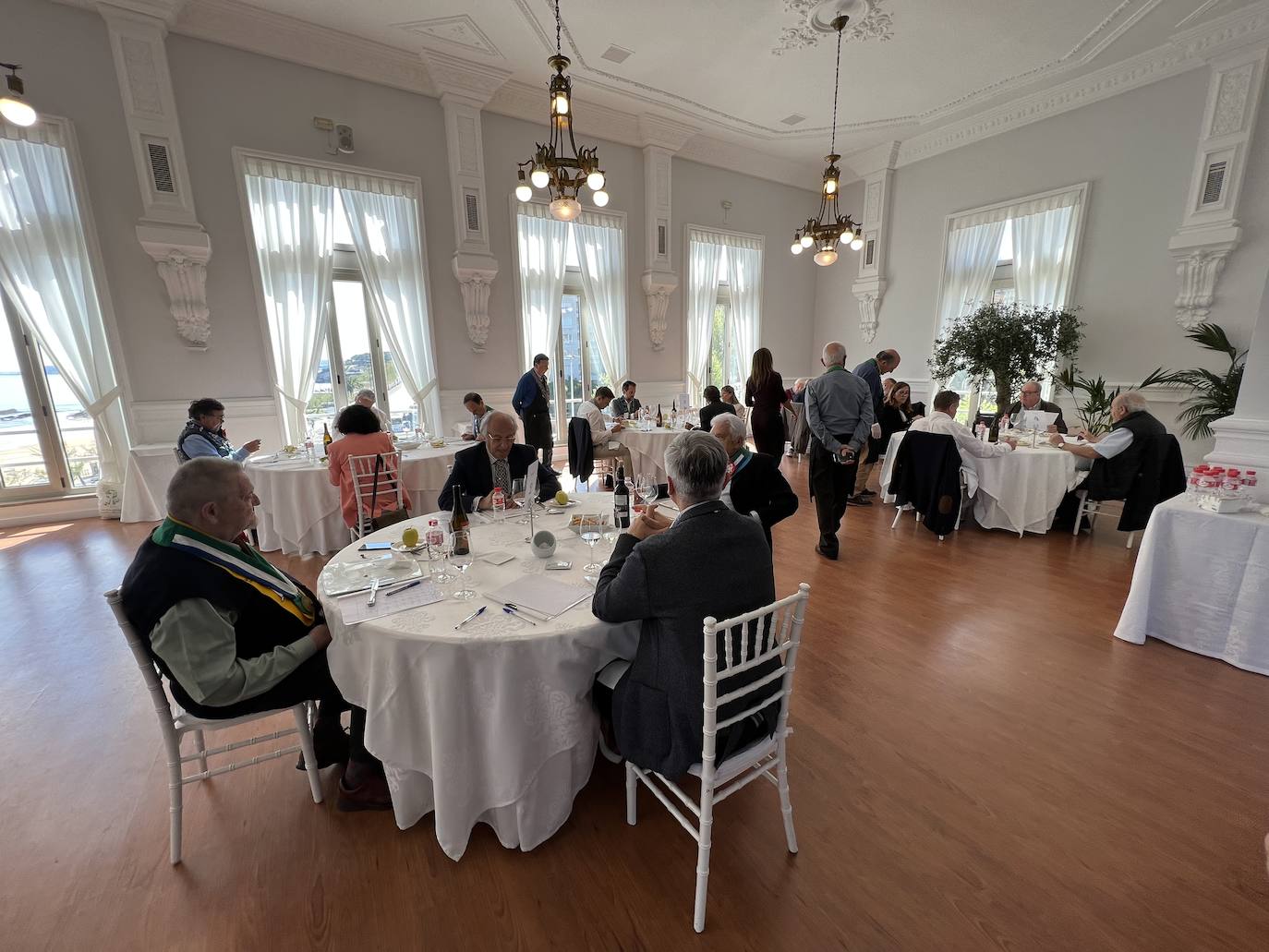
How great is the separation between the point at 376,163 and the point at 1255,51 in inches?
343

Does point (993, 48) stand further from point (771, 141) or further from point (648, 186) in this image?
point (648, 186)

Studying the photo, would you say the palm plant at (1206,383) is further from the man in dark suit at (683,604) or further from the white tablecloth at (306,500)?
the white tablecloth at (306,500)

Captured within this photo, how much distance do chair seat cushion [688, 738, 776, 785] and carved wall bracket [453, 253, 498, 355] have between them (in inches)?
239

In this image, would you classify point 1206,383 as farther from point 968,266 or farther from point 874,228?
point 874,228

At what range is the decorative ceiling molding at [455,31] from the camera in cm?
498

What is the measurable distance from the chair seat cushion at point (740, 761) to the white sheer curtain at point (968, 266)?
747 cm

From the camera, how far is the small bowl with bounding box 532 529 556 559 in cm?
203

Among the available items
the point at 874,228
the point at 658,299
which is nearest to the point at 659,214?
the point at 658,299

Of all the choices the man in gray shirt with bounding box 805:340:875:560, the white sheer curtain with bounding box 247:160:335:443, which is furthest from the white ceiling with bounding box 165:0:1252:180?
the man in gray shirt with bounding box 805:340:875:560

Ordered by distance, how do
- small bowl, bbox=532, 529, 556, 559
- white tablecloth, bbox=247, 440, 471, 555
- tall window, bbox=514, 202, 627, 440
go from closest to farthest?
small bowl, bbox=532, 529, 556, 559, white tablecloth, bbox=247, 440, 471, 555, tall window, bbox=514, 202, 627, 440

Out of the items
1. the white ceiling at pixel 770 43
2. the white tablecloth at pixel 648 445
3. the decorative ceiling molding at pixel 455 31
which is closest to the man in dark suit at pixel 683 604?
the white tablecloth at pixel 648 445

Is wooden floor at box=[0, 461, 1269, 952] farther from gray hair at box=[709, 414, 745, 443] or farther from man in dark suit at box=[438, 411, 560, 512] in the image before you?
man in dark suit at box=[438, 411, 560, 512]

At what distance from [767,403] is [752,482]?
8.43ft

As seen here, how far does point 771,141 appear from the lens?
25.8 ft
